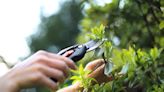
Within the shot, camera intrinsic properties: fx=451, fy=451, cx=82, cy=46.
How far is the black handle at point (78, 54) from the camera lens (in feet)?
2.68

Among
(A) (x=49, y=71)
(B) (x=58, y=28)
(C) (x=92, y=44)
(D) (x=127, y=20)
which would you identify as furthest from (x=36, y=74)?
(B) (x=58, y=28)

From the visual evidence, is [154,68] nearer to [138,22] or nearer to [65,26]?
[138,22]

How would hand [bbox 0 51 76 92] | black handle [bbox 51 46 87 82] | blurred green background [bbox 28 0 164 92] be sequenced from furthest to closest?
blurred green background [bbox 28 0 164 92]
black handle [bbox 51 46 87 82]
hand [bbox 0 51 76 92]

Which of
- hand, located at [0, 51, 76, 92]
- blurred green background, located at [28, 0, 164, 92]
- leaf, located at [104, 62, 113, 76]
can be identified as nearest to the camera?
hand, located at [0, 51, 76, 92]

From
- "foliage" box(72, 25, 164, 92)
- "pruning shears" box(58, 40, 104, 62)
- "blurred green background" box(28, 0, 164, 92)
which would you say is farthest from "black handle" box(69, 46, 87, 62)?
"blurred green background" box(28, 0, 164, 92)

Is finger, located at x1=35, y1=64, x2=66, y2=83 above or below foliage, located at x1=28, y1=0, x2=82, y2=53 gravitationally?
below

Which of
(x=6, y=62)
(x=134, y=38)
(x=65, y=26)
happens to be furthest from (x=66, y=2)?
(x=6, y=62)

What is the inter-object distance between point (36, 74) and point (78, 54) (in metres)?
0.15

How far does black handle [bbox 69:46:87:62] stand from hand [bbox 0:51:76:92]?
0.30 feet

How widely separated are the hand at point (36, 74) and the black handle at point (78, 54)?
0.09m

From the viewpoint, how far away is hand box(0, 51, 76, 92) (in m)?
0.70

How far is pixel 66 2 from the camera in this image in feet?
38.7

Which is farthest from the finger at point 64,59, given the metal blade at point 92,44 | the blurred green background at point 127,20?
the blurred green background at point 127,20

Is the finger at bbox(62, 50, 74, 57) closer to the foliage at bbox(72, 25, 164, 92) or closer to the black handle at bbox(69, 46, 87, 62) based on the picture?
the black handle at bbox(69, 46, 87, 62)
